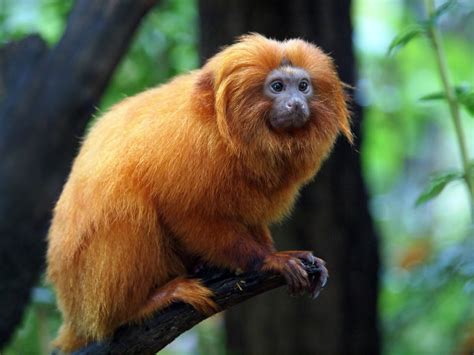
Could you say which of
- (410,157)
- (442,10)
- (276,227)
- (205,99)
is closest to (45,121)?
(205,99)

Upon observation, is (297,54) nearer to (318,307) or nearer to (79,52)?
(79,52)

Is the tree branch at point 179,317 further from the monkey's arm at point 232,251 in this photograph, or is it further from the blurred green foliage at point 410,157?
the blurred green foliage at point 410,157

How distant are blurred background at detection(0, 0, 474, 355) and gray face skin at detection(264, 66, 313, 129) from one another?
0.64 m

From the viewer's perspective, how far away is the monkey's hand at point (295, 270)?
3.86 meters

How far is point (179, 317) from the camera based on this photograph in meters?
4.05

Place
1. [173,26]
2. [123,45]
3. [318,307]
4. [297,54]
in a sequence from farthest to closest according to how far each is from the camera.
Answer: [173,26] < [318,307] < [123,45] < [297,54]

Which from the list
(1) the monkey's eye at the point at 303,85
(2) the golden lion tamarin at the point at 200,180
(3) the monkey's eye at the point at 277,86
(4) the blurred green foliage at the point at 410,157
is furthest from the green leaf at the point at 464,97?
(4) the blurred green foliage at the point at 410,157

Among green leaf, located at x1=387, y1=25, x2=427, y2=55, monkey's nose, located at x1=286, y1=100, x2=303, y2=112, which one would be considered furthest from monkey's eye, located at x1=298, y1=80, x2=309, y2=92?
green leaf, located at x1=387, y1=25, x2=427, y2=55

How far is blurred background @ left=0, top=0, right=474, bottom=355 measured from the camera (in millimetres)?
5410

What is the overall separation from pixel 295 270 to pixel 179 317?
65cm

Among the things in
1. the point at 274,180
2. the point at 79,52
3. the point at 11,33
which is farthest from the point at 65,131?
the point at 274,180

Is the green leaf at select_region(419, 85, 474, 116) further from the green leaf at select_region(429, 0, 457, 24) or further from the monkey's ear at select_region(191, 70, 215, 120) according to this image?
the monkey's ear at select_region(191, 70, 215, 120)

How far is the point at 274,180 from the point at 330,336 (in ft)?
8.53

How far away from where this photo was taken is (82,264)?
4.17 meters
